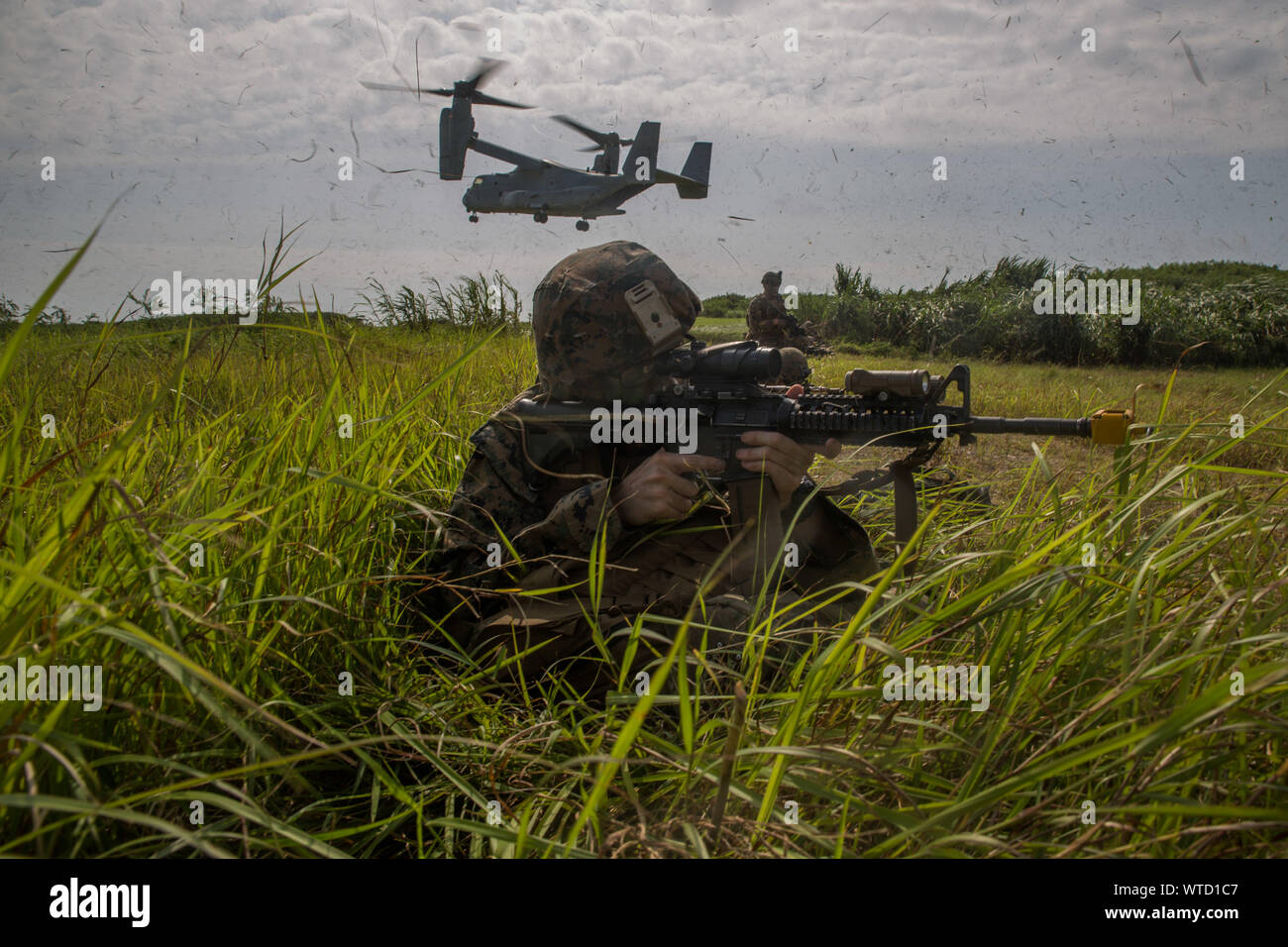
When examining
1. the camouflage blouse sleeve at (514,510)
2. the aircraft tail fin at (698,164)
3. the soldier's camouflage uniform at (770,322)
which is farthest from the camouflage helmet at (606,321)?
the aircraft tail fin at (698,164)

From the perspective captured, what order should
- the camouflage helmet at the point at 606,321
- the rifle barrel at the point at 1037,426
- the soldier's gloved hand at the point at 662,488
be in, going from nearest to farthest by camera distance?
the rifle barrel at the point at 1037,426, the soldier's gloved hand at the point at 662,488, the camouflage helmet at the point at 606,321

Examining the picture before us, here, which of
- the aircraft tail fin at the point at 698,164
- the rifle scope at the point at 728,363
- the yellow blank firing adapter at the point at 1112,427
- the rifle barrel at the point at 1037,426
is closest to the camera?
the yellow blank firing adapter at the point at 1112,427

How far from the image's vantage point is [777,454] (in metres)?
2.60

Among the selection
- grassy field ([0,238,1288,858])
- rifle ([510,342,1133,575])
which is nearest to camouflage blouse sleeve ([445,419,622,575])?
rifle ([510,342,1133,575])

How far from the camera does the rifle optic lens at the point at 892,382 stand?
2.41 metres

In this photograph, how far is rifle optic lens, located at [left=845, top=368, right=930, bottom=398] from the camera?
7.90 ft

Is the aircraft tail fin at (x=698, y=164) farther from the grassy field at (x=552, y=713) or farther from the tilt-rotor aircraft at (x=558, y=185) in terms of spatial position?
the grassy field at (x=552, y=713)

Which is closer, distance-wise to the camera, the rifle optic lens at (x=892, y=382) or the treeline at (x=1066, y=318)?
the rifle optic lens at (x=892, y=382)

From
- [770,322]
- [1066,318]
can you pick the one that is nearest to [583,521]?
[770,322]

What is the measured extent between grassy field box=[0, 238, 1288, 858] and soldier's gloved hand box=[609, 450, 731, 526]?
53cm

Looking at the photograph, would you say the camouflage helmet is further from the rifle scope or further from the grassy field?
the grassy field

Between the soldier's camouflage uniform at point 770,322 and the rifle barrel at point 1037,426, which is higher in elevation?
the soldier's camouflage uniform at point 770,322

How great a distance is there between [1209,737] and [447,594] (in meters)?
2.12

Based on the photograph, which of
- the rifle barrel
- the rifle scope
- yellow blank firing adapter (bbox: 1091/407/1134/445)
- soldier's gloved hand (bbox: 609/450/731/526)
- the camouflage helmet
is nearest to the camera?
yellow blank firing adapter (bbox: 1091/407/1134/445)
